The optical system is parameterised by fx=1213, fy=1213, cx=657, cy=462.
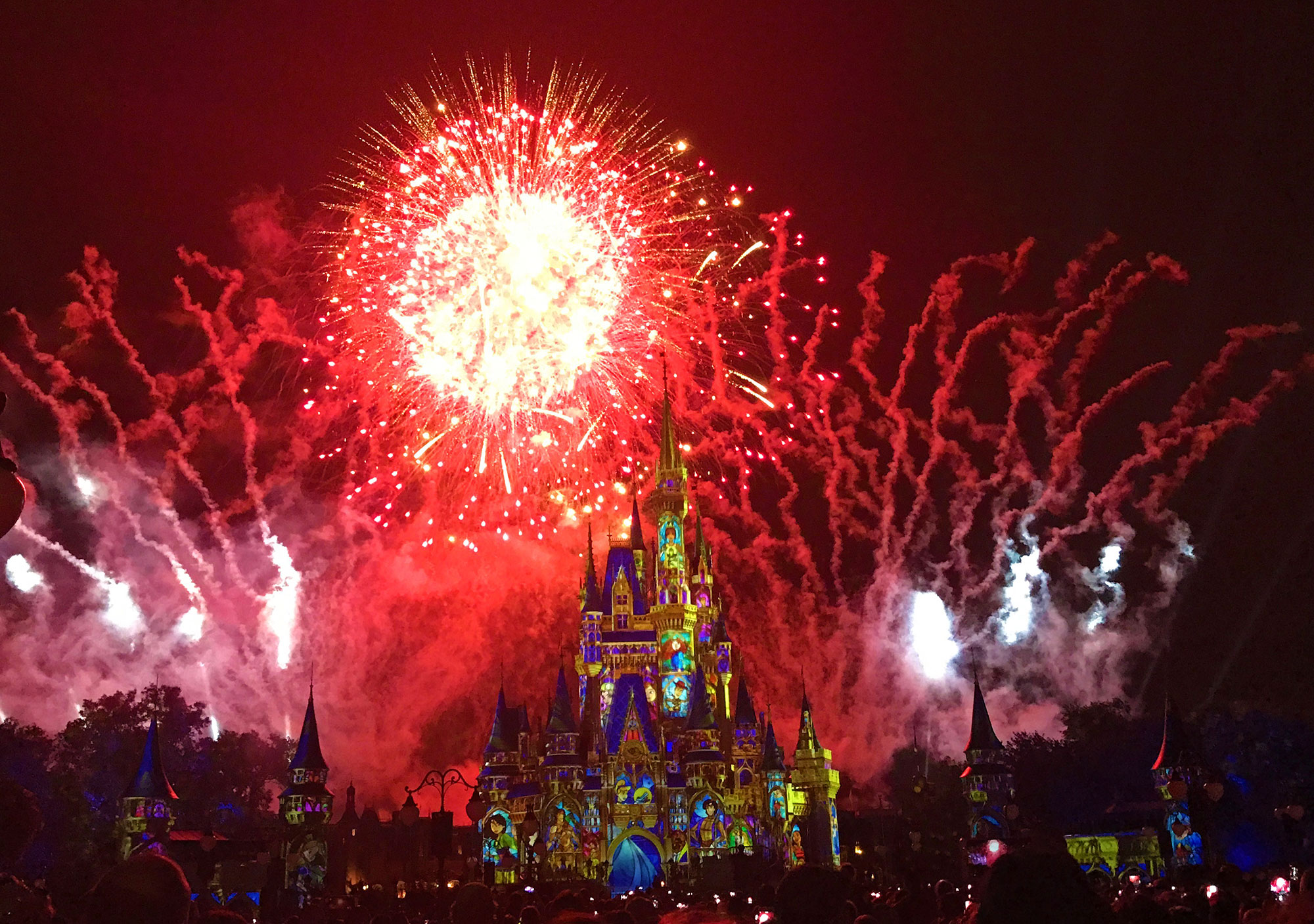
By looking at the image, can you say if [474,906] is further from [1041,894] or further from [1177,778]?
[1177,778]

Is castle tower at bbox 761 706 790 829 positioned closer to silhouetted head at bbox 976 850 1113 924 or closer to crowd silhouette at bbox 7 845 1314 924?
crowd silhouette at bbox 7 845 1314 924

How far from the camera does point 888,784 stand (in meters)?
94.5

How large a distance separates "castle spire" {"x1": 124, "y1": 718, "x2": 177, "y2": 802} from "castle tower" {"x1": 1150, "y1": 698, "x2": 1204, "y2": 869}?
165 feet

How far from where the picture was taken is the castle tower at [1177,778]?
54.3 meters

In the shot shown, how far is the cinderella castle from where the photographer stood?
7244 cm

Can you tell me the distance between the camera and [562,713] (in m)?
77.8

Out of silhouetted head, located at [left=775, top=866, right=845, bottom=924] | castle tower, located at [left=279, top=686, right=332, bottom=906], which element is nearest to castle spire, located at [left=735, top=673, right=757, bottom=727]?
castle tower, located at [left=279, top=686, right=332, bottom=906]

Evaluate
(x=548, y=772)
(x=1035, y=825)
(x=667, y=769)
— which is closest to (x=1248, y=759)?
(x=1035, y=825)

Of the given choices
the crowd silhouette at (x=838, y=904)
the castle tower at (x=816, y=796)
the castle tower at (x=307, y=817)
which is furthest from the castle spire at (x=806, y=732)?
the crowd silhouette at (x=838, y=904)

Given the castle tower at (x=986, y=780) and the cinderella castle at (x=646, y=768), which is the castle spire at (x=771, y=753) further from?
the castle tower at (x=986, y=780)

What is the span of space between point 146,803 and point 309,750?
32.2 ft

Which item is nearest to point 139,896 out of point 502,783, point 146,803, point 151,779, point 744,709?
point 146,803

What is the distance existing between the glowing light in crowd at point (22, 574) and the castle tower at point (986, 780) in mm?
57037

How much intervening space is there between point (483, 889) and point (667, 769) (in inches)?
2527
